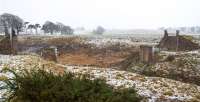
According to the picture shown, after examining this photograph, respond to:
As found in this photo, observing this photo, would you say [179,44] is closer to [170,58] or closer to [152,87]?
[170,58]

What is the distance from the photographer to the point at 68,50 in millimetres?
57812

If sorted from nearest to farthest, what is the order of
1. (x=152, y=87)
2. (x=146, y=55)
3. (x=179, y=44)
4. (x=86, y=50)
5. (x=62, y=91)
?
1. (x=62, y=91)
2. (x=152, y=87)
3. (x=146, y=55)
4. (x=179, y=44)
5. (x=86, y=50)

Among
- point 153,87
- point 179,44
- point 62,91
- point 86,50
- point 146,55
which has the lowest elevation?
point 86,50

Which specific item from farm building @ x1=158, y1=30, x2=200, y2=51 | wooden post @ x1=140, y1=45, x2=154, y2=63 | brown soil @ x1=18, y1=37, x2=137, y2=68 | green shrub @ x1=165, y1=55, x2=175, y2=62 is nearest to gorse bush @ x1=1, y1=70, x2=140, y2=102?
wooden post @ x1=140, y1=45, x2=154, y2=63

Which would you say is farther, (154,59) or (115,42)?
(115,42)

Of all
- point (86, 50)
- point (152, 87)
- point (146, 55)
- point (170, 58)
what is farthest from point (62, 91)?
point (86, 50)

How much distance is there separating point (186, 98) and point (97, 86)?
707cm

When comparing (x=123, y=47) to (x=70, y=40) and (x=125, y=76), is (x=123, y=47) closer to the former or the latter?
(x=70, y=40)

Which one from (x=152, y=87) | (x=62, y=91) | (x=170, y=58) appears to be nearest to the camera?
(x=62, y=91)

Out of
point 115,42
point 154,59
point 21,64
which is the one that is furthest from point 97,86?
point 115,42

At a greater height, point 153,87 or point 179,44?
point 179,44

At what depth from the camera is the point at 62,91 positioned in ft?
32.6

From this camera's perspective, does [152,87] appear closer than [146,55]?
Yes

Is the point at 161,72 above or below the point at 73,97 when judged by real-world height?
below
